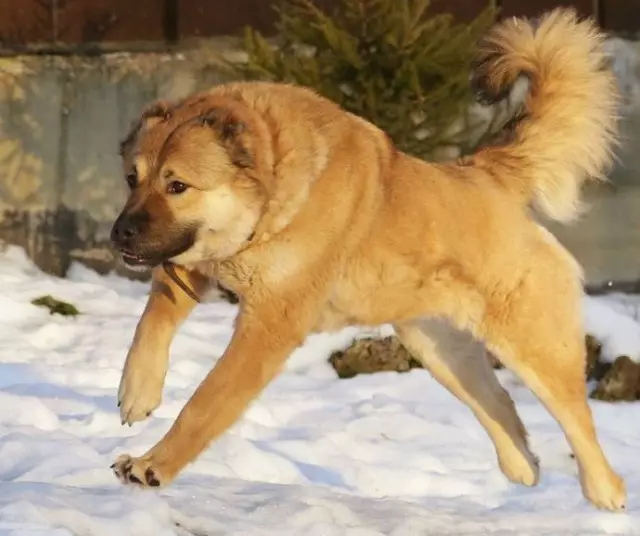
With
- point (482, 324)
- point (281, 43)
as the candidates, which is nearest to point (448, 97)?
point (281, 43)

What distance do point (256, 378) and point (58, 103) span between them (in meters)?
5.23

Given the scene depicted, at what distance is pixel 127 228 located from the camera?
3639 millimetres

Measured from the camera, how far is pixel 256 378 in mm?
3879

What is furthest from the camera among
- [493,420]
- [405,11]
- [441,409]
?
[405,11]

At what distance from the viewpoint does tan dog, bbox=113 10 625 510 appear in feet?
12.4

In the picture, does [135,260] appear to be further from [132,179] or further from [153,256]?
[132,179]

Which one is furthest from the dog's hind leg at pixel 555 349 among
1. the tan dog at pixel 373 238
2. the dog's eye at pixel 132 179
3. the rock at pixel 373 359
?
the rock at pixel 373 359

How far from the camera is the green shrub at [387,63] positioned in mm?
7254

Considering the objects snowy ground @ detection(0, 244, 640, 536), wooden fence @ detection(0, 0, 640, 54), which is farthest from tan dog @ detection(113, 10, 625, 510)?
wooden fence @ detection(0, 0, 640, 54)

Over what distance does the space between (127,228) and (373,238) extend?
3.16 feet

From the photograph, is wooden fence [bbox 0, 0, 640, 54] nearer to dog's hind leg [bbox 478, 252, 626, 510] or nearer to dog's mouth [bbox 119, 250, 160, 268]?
dog's hind leg [bbox 478, 252, 626, 510]

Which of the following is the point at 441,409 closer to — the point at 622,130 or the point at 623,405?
the point at 623,405

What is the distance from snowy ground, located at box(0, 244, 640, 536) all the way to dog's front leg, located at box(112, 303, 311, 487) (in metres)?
0.10

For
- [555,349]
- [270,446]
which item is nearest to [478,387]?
[555,349]
